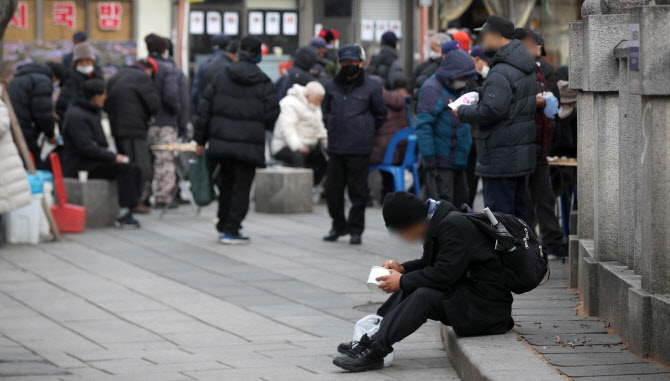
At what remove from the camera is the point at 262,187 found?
14867 millimetres

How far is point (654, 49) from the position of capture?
5973mm

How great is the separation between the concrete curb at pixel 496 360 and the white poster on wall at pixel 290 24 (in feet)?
62.3

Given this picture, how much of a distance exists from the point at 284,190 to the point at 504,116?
624cm

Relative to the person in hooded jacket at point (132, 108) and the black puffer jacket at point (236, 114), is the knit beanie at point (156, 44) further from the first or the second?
the black puffer jacket at point (236, 114)

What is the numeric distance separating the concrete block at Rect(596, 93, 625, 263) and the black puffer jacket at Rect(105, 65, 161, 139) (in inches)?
303

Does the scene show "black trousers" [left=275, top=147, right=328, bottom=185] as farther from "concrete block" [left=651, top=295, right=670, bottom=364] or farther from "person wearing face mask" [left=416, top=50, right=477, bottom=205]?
"concrete block" [left=651, top=295, right=670, bottom=364]

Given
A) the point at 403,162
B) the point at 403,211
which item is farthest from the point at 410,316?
the point at 403,162

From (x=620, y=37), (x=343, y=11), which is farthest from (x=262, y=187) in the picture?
(x=343, y=11)

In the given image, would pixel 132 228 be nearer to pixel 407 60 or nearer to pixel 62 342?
pixel 62 342

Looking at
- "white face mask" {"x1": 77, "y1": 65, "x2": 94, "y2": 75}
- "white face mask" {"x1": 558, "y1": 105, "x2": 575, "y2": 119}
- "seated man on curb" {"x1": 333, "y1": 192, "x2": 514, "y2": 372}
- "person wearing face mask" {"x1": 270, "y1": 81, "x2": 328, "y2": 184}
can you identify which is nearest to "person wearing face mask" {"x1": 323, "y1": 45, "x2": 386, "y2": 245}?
"white face mask" {"x1": 558, "y1": 105, "x2": 575, "y2": 119}

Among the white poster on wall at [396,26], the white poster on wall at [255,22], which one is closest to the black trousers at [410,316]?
the white poster on wall at [255,22]

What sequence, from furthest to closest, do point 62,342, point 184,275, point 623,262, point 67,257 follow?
point 67,257 < point 184,275 < point 62,342 < point 623,262

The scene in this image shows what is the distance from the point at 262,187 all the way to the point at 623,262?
816 cm

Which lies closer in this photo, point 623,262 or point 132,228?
point 623,262
